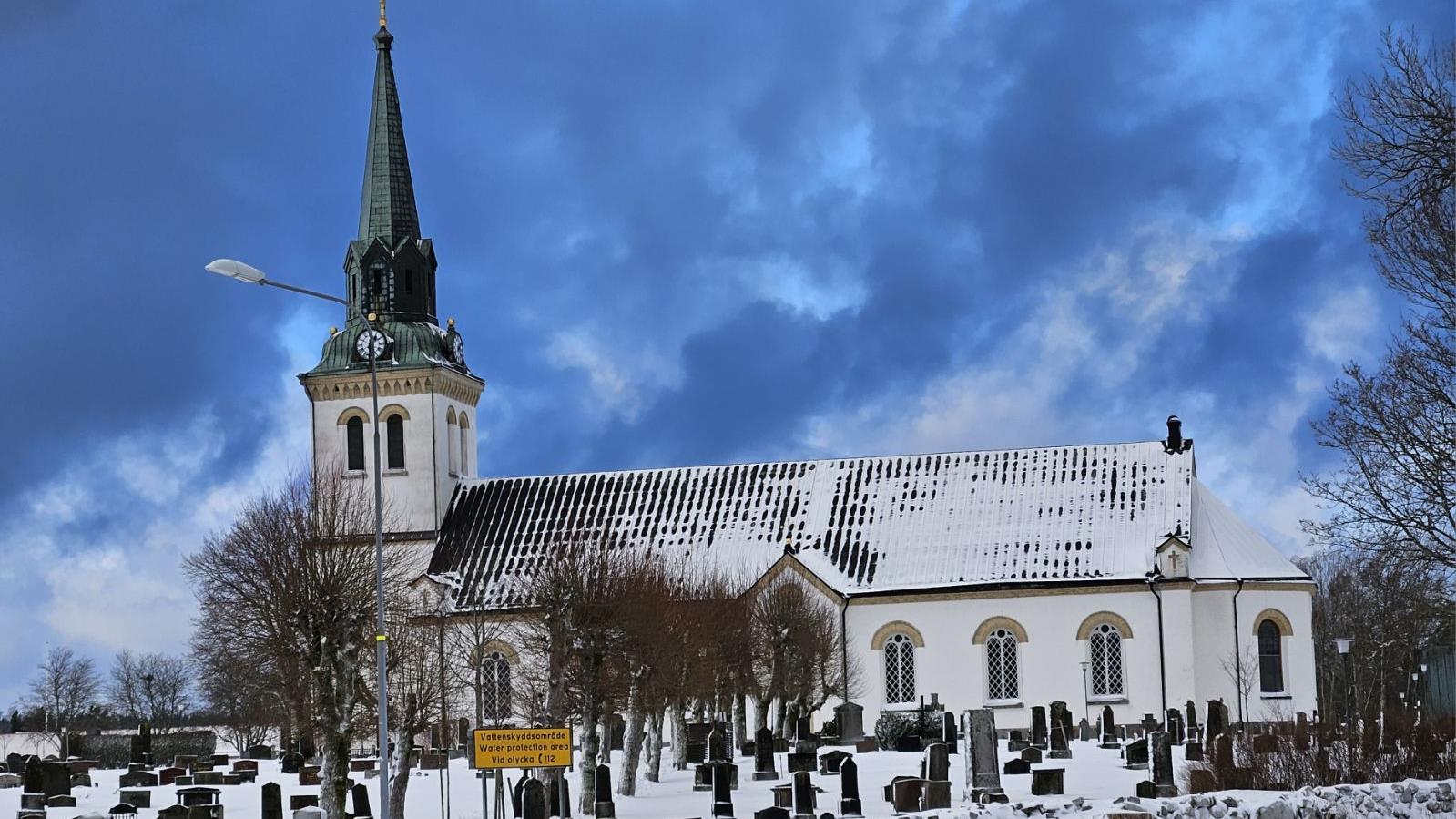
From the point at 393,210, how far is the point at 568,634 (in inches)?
1155

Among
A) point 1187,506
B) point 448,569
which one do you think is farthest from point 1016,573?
point 448,569

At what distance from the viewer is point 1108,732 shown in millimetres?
48469

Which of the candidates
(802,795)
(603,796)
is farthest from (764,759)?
(802,795)

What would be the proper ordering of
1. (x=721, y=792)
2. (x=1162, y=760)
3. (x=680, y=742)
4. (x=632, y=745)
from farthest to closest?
(x=680, y=742), (x=632, y=745), (x=1162, y=760), (x=721, y=792)

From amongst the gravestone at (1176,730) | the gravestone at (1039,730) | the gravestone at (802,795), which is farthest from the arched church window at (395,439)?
the gravestone at (802,795)

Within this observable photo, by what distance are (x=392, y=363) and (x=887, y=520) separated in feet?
59.3

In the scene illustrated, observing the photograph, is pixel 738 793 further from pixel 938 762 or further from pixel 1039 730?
pixel 1039 730

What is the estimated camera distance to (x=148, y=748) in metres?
53.4

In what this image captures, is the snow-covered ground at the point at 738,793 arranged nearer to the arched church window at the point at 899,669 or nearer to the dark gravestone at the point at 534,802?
the dark gravestone at the point at 534,802

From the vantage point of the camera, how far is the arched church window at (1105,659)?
5669cm

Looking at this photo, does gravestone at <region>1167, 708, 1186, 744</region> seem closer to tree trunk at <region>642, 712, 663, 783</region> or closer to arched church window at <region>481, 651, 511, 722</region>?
tree trunk at <region>642, 712, 663, 783</region>

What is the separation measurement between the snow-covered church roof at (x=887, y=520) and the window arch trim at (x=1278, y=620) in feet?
3.74

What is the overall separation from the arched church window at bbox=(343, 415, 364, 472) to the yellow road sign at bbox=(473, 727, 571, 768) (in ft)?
123

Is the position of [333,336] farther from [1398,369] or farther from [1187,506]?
[1398,369]
